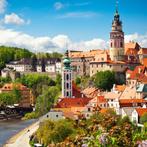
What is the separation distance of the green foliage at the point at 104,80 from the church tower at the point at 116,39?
18.5ft

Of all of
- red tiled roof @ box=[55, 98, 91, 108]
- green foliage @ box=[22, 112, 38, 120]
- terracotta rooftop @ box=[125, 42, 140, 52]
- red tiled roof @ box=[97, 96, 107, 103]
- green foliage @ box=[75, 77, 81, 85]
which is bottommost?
green foliage @ box=[22, 112, 38, 120]

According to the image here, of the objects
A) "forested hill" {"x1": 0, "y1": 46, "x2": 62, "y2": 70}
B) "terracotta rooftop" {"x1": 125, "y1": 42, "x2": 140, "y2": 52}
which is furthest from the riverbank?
"forested hill" {"x1": 0, "y1": 46, "x2": 62, "y2": 70}

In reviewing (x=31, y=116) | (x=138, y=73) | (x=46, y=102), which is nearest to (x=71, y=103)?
(x=46, y=102)

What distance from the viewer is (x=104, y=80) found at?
61812mm

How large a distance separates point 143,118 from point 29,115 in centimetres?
2714

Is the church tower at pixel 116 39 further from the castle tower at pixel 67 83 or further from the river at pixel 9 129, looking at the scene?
the river at pixel 9 129

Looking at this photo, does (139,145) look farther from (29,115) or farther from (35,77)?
(35,77)

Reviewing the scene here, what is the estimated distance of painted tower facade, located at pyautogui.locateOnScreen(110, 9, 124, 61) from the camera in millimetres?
68188

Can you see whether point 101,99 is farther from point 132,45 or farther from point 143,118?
point 132,45

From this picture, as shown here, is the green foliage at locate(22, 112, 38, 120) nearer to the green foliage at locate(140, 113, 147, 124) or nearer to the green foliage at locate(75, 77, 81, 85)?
the green foliage at locate(75, 77, 81, 85)

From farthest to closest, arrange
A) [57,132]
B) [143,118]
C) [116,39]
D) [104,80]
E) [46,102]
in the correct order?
[116,39], [104,80], [46,102], [143,118], [57,132]

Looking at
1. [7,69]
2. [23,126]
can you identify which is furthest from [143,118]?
[7,69]

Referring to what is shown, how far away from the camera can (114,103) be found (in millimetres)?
43875

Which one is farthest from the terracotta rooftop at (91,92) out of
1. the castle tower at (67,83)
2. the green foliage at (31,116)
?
the green foliage at (31,116)
